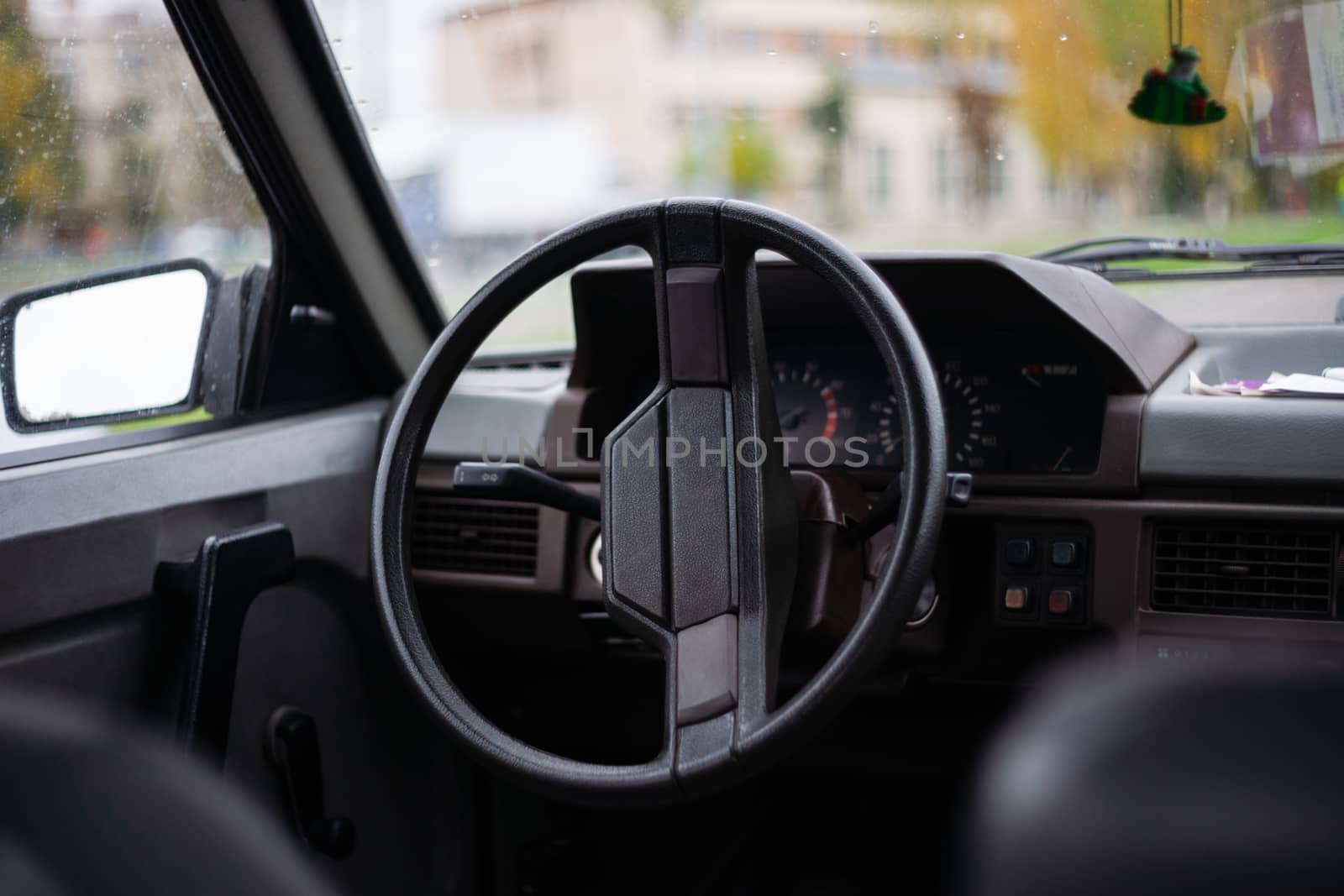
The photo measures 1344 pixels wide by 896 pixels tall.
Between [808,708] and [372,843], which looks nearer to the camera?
[808,708]

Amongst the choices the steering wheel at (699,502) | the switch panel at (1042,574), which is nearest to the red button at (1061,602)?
the switch panel at (1042,574)

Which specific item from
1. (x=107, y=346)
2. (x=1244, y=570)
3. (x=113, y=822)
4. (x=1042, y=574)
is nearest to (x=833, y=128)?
(x=1042, y=574)

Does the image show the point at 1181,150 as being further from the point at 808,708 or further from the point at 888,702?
the point at 808,708

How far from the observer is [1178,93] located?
7.04ft

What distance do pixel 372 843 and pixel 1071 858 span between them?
1.98 meters

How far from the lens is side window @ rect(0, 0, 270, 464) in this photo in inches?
73.7

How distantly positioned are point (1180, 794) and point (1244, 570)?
4.28ft

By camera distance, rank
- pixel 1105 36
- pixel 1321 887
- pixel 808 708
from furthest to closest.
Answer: pixel 1105 36, pixel 808 708, pixel 1321 887

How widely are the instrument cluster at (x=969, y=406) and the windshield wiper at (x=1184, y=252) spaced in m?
0.20

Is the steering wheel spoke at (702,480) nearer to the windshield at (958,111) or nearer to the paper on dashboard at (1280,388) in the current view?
the windshield at (958,111)

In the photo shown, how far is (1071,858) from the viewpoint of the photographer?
0.68m

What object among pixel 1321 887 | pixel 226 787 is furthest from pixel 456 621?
pixel 1321 887

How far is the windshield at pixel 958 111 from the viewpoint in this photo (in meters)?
2.09

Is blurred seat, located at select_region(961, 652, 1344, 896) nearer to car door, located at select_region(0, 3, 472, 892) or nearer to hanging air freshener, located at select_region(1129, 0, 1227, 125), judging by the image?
car door, located at select_region(0, 3, 472, 892)
